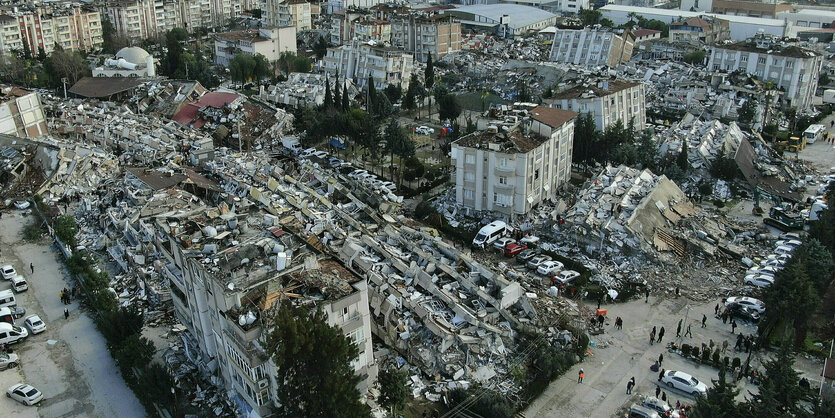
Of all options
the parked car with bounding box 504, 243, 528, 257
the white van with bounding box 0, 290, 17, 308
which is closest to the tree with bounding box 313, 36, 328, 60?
the parked car with bounding box 504, 243, 528, 257

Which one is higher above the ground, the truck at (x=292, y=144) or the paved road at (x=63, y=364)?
the truck at (x=292, y=144)

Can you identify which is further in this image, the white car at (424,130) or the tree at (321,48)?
the tree at (321,48)

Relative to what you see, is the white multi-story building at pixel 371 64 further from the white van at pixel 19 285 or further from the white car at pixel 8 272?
the white van at pixel 19 285

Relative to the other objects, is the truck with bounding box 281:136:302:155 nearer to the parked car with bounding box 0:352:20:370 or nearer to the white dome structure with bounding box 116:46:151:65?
the parked car with bounding box 0:352:20:370

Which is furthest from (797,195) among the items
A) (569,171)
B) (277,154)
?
(277,154)

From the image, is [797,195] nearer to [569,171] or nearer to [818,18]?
[569,171]

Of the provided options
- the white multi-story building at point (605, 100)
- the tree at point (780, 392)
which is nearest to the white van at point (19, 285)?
the tree at point (780, 392)

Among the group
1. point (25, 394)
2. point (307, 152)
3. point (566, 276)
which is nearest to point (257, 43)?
point (307, 152)
